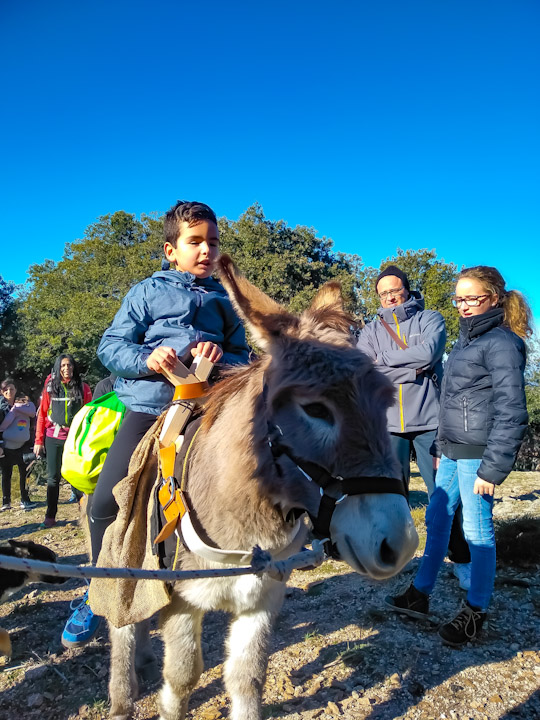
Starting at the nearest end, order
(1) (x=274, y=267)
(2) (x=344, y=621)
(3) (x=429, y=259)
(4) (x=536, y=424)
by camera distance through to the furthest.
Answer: (2) (x=344, y=621) → (4) (x=536, y=424) → (1) (x=274, y=267) → (3) (x=429, y=259)

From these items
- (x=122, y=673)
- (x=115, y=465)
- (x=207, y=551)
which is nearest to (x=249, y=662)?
(x=122, y=673)

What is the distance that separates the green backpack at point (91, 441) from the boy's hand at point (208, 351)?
93 cm

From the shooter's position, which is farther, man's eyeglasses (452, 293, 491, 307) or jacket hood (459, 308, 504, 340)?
man's eyeglasses (452, 293, 491, 307)

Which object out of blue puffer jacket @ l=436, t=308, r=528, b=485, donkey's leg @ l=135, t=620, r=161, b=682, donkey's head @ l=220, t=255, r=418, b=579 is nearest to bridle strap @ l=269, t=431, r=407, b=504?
donkey's head @ l=220, t=255, r=418, b=579

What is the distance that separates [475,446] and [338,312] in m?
2.09

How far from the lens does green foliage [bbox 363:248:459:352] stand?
23328 mm

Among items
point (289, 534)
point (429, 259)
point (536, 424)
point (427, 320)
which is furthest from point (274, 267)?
point (289, 534)

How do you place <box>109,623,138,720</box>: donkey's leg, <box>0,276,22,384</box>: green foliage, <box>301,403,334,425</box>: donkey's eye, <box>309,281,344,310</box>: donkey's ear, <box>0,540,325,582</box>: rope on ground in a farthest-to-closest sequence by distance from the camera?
<box>0,276,22,384</box>: green foliage
<box>109,623,138,720</box>: donkey's leg
<box>309,281,344,310</box>: donkey's ear
<box>301,403,334,425</box>: donkey's eye
<box>0,540,325,582</box>: rope on ground

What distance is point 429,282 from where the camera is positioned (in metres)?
24.2

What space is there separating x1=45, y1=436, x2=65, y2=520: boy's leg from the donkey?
5.25 meters

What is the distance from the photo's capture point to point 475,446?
11.2 feet

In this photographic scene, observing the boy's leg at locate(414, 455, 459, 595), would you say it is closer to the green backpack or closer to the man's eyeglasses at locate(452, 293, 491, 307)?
the man's eyeglasses at locate(452, 293, 491, 307)

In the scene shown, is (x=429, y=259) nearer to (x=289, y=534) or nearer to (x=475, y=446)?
(x=475, y=446)

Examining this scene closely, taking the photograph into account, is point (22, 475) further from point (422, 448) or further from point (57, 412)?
point (422, 448)
